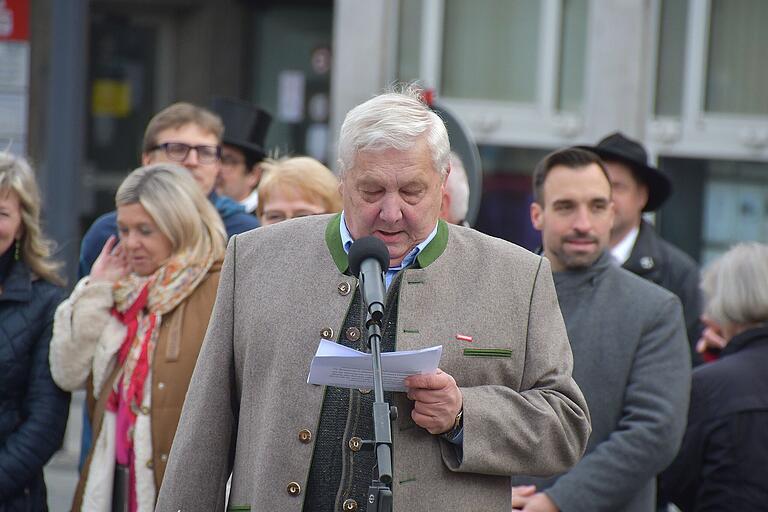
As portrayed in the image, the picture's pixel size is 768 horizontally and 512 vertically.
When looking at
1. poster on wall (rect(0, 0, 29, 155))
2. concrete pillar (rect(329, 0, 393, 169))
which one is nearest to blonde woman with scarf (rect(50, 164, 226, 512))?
concrete pillar (rect(329, 0, 393, 169))

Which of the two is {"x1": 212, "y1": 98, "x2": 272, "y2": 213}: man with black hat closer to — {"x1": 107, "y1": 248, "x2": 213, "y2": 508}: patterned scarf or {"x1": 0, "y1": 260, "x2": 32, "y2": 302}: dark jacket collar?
{"x1": 0, "y1": 260, "x2": 32, "y2": 302}: dark jacket collar

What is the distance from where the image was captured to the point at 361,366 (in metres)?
3.01

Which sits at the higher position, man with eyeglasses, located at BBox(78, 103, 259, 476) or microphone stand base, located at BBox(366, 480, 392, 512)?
man with eyeglasses, located at BBox(78, 103, 259, 476)

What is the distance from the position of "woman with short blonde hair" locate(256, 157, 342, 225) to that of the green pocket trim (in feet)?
6.97

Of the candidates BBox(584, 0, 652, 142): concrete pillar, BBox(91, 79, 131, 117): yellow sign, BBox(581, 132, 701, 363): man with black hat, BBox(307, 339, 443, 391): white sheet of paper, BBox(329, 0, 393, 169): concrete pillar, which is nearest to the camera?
BBox(307, 339, 443, 391): white sheet of paper

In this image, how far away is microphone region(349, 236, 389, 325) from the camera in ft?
9.39

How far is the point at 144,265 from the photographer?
4719 mm

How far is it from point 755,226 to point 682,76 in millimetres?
1201

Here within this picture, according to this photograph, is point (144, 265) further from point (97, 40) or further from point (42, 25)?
point (97, 40)

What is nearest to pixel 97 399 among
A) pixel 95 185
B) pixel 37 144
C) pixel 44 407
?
pixel 44 407

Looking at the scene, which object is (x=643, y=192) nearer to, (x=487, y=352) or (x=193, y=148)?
(x=193, y=148)

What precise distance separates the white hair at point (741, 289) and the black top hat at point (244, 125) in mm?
2721

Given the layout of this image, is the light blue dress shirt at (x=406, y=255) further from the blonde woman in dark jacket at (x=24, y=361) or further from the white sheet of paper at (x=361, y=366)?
the blonde woman in dark jacket at (x=24, y=361)

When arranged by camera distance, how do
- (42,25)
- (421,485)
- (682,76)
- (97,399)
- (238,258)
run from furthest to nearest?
(42,25) < (682,76) < (97,399) < (238,258) < (421,485)
